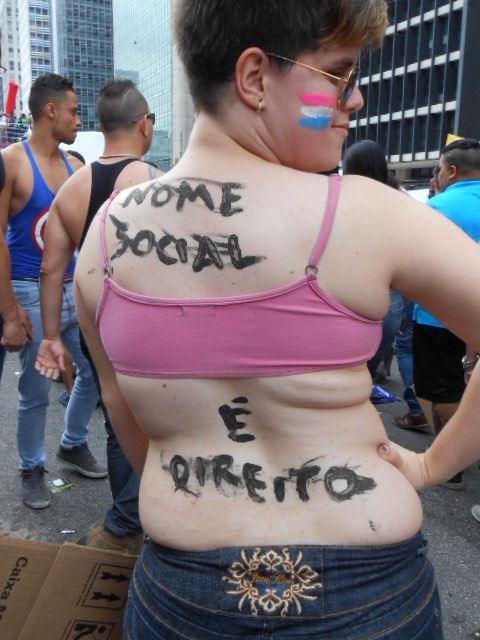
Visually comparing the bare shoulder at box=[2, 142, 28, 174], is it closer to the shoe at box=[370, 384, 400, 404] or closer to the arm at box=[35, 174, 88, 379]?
the arm at box=[35, 174, 88, 379]

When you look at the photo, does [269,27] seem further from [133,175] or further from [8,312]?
[8,312]

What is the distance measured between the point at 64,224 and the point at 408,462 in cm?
202

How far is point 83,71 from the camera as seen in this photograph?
11412 cm

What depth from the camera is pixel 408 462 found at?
3.85 ft

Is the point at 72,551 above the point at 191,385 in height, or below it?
below

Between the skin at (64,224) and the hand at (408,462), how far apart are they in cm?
177

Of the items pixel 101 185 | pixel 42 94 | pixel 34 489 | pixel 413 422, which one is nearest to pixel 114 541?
pixel 34 489

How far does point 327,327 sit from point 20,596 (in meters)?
1.18

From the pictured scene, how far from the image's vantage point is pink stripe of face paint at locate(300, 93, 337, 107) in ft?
3.40

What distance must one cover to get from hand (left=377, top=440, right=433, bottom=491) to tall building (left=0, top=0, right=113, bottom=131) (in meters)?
114

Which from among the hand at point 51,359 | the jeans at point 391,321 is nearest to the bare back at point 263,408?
the hand at point 51,359

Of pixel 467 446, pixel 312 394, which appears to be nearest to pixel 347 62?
pixel 312 394

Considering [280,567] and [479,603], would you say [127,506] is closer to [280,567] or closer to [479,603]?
[479,603]

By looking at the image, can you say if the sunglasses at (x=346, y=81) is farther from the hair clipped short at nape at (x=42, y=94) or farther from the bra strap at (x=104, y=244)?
the hair clipped short at nape at (x=42, y=94)
